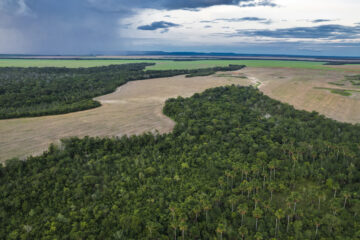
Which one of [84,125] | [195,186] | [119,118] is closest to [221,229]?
[195,186]

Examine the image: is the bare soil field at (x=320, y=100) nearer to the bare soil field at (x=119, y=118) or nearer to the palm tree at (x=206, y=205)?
→ the bare soil field at (x=119, y=118)

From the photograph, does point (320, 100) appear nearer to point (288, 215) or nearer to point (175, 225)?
point (288, 215)

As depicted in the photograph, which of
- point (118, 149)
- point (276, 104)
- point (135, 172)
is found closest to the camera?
point (135, 172)

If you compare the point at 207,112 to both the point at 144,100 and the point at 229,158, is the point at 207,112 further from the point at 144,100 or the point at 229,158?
the point at 144,100

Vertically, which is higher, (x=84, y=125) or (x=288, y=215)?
(x=84, y=125)

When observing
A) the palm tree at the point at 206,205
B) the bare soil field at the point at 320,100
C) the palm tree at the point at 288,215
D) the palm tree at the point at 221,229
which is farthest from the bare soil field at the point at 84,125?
the bare soil field at the point at 320,100

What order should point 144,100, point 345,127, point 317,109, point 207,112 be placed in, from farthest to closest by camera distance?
point 144,100, point 317,109, point 207,112, point 345,127

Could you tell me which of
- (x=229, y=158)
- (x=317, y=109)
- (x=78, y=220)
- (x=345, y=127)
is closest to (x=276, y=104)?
(x=317, y=109)

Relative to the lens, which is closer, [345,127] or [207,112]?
[345,127]
